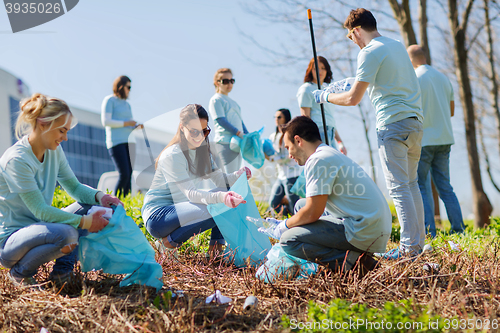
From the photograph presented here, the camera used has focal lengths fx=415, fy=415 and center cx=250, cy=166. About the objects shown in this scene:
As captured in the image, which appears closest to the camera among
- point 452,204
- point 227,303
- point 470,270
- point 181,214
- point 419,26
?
point 227,303

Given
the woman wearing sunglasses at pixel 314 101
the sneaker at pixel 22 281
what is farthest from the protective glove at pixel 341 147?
the sneaker at pixel 22 281

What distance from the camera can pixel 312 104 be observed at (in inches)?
172

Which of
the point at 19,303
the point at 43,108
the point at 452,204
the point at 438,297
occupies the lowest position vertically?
the point at 452,204

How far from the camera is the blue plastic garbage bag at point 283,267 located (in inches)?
101

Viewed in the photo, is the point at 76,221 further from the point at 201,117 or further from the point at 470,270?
the point at 470,270

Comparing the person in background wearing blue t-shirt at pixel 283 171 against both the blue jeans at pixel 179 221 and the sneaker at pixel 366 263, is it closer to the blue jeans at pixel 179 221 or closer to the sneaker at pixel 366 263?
the blue jeans at pixel 179 221

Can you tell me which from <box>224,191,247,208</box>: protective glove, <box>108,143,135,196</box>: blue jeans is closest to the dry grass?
<box>224,191,247,208</box>: protective glove

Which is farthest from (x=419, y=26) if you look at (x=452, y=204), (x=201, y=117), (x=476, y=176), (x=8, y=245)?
(x=8, y=245)

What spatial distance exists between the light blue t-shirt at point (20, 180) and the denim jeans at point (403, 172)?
2.27m

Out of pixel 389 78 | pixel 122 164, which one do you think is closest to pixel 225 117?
pixel 122 164

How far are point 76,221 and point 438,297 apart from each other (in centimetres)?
202

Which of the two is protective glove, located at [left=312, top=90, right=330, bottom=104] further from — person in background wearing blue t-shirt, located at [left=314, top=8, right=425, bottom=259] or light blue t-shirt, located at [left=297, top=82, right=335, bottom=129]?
light blue t-shirt, located at [left=297, top=82, right=335, bottom=129]

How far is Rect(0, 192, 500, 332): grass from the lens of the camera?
185 centimetres

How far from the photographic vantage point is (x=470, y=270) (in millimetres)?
2734
